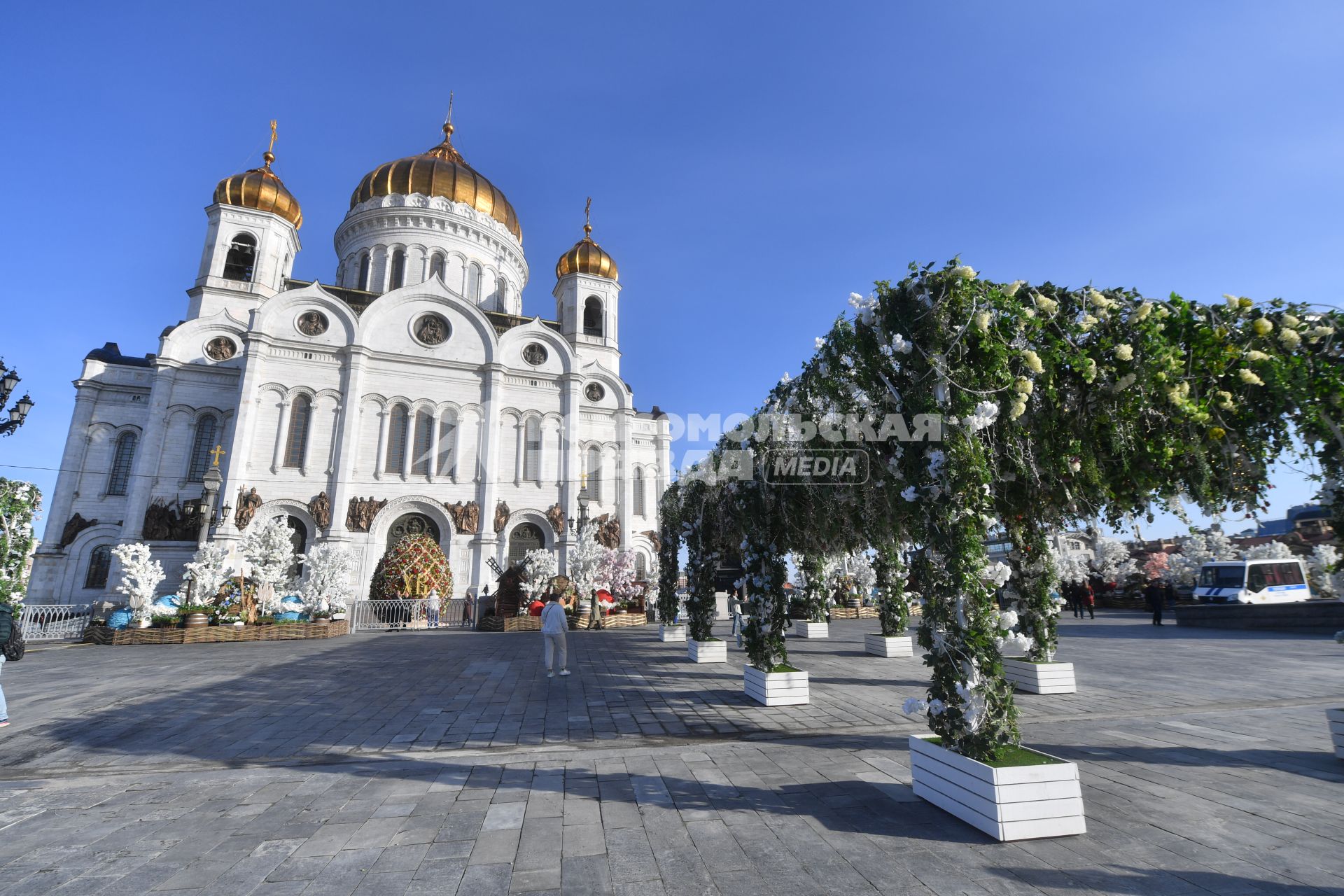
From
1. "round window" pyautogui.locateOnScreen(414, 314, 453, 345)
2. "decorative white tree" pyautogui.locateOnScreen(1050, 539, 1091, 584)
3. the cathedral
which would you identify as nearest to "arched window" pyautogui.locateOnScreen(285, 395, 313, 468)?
the cathedral

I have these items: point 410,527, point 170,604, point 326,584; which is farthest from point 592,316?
point 170,604

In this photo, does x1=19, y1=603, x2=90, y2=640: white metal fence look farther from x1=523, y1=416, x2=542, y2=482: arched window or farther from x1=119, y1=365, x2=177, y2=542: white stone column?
x1=523, y1=416, x2=542, y2=482: arched window

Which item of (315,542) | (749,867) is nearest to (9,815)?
(749,867)

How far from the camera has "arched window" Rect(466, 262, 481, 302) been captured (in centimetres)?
3838

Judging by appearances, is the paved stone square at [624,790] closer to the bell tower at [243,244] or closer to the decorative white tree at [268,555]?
the decorative white tree at [268,555]

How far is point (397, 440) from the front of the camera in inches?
1210

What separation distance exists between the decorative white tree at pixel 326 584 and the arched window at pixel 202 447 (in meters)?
11.9

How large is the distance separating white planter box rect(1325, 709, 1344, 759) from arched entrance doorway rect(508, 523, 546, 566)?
29.1m

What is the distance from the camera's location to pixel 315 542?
27344mm

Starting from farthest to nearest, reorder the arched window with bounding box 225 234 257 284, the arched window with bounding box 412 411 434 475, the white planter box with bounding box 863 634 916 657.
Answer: the arched window with bounding box 225 234 257 284
the arched window with bounding box 412 411 434 475
the white planter box with bounding box 863 634 916 657

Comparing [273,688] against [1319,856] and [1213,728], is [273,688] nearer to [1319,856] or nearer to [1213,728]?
[1319,856]

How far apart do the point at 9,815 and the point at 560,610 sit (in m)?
6.78

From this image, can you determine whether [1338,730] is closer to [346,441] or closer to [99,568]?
[346,441]

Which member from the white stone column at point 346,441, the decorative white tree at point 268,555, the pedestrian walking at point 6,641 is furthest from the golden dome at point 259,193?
the pedestrian walking at point 6,641
